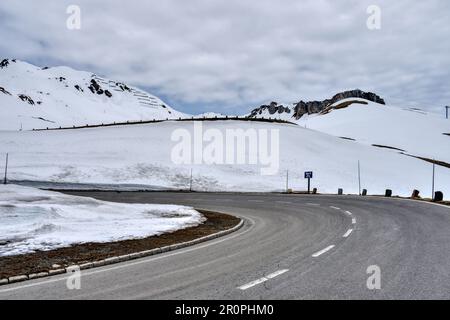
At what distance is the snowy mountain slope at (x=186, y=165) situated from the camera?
51.8 metres

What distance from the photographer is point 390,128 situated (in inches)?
5079

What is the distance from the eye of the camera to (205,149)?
6378 cm

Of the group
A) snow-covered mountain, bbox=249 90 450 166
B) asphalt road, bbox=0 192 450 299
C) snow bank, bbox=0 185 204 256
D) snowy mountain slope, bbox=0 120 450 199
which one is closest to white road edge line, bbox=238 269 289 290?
asphalt road, bbox=0 192 450 299

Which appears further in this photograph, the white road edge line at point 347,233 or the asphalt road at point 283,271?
the white road edge line at point 347,233

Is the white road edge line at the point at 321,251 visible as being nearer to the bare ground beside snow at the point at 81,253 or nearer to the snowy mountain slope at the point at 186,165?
the bare ground beside snow at the point at 81,253

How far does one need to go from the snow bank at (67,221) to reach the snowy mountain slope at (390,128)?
90.4 m

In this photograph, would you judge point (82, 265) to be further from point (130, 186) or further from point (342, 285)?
point (130, 186)

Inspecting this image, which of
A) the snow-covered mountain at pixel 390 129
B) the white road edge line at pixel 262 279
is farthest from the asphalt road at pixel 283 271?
the snow-covered mountain at pixel 390 129

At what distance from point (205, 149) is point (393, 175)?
98.1 ft

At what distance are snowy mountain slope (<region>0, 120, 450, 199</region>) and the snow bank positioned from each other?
29648mm

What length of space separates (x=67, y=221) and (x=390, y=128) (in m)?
128

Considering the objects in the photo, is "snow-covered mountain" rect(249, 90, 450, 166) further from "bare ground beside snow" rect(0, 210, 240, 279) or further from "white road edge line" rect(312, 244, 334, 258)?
"bare ground beside snow" rect(0, 210, 240, 279)

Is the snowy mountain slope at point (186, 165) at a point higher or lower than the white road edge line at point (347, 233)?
higher
